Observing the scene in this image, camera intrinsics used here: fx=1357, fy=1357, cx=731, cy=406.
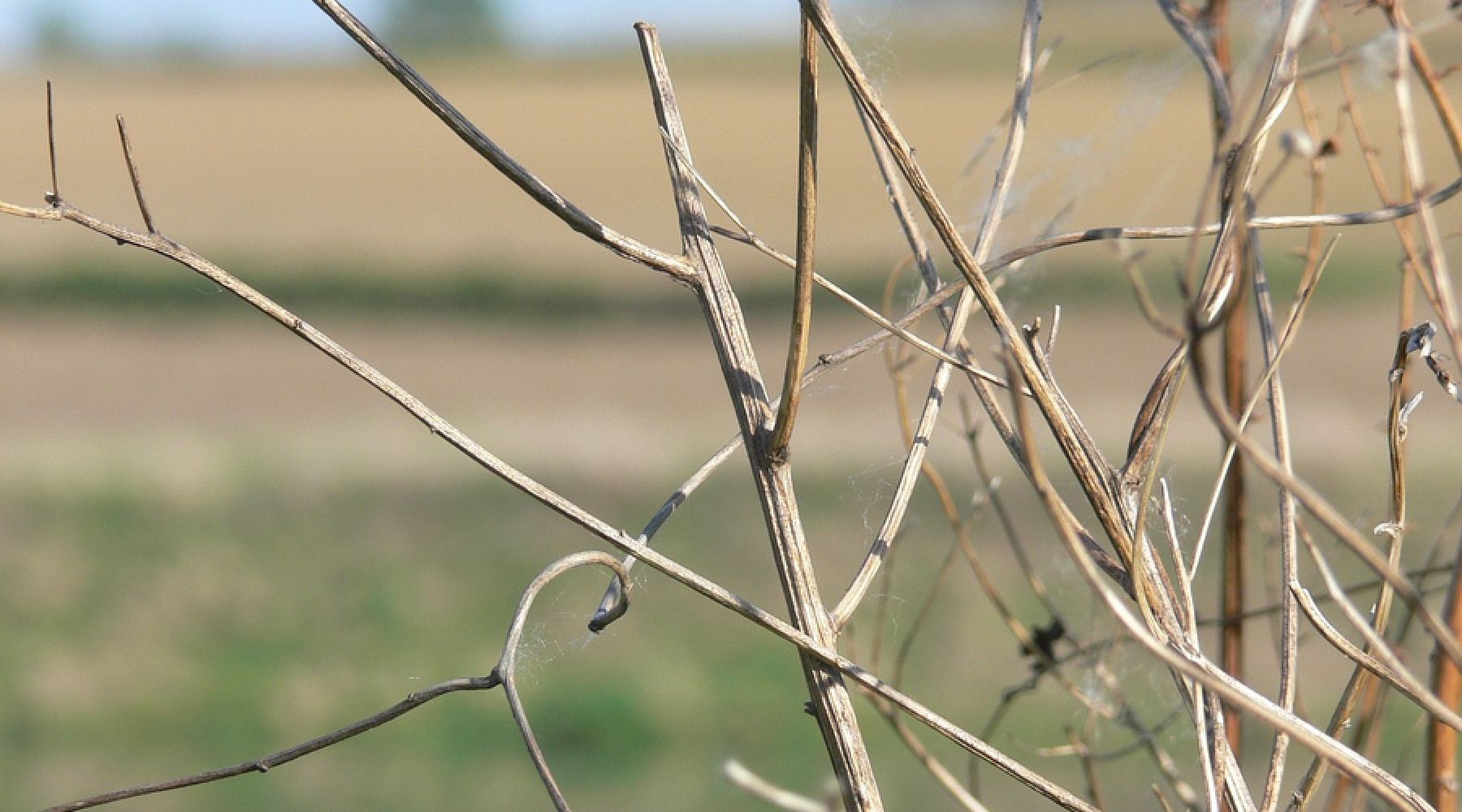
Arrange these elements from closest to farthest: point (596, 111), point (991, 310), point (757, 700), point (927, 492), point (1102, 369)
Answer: point (991, 310) → point (927, 492) → point (757, 700) → point (1102, 369) → point (596, 111)

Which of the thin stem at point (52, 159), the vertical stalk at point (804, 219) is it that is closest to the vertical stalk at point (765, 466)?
the vertical stalk at point (804, 219)

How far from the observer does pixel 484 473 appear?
3.39m

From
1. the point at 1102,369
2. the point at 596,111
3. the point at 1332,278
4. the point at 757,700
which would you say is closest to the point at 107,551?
the point at 757,700

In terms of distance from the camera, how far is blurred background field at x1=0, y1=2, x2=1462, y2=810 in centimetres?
281

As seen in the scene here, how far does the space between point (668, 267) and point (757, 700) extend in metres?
2.78

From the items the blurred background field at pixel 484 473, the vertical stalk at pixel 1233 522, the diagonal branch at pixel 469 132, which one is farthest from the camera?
the blurred background field at pixel 484 473

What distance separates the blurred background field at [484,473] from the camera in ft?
9.21

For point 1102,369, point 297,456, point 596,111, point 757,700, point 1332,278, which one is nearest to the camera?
point 757,700

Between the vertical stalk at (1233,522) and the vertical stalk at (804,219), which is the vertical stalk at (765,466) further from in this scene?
the vertical stalk at (1233,522)

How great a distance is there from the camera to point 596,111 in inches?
408

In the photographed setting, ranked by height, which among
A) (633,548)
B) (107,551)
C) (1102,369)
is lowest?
(107,551)

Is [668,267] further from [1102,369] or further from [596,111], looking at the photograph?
[596,111]

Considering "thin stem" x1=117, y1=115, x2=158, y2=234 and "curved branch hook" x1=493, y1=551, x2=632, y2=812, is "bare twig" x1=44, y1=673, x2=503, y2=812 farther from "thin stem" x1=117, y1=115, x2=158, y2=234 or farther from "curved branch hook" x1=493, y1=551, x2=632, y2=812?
"thin stem" x1=117, y1=115, x2=158, y2=234

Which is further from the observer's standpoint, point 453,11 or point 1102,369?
point 453,11
